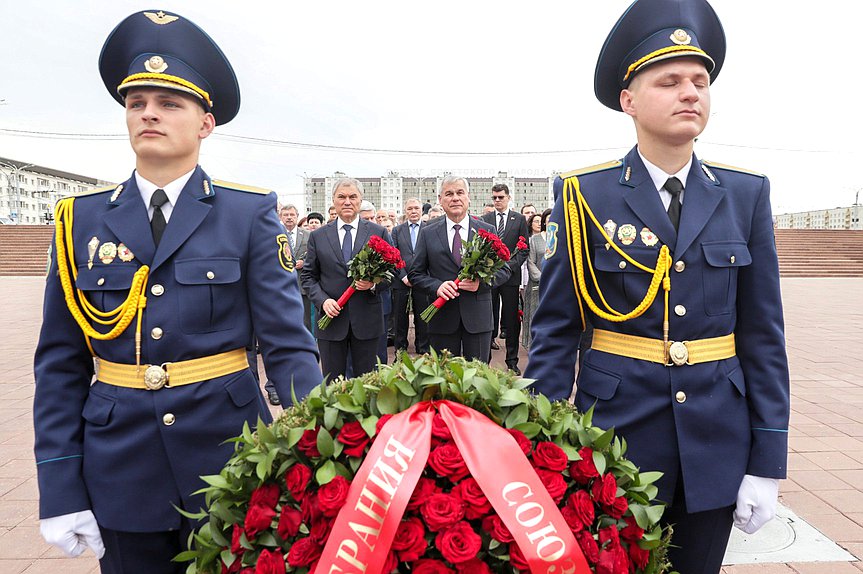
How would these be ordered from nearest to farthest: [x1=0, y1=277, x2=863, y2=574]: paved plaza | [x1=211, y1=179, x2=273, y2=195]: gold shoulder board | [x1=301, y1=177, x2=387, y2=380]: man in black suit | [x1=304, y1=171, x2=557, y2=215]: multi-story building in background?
[x1=211, y1=179, x2=273, y2=195]: gold shoulder board, [x1=0, y1=277, x2=863, y2=574]: paved plaza, [x1=301, y1=177, x2=387, y2=380]: man in black suit, [x1=304, y1=171, x2=557, y2=215]: multi-story building in background

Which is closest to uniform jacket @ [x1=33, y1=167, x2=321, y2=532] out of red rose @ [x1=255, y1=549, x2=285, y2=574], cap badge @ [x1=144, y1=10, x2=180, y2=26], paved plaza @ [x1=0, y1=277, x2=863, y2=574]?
cap badge @ [x1=144, y1=10, x2=180, y2=26]

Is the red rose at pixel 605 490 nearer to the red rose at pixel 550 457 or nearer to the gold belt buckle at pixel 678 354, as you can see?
the red rose at pixel 550 457

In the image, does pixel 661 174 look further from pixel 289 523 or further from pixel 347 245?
pixel 347 245

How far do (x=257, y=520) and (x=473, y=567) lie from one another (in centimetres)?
40

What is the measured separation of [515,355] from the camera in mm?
7164

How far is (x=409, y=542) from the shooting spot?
0.97m

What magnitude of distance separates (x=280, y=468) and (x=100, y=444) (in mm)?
890

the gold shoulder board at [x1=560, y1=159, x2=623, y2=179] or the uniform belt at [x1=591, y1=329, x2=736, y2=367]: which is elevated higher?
the gold shoulder board at [x1=560, y1=159, x2=623, y2=179]

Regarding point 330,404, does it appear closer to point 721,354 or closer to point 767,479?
point 721,354

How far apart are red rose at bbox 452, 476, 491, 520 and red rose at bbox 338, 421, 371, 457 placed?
0.19 m

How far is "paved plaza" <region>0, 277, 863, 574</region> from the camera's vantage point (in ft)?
9.47

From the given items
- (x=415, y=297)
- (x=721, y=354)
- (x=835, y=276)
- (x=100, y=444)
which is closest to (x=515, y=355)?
(x=415, y=297)

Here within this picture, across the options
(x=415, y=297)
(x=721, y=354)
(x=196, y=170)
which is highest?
(x=196, y=170)

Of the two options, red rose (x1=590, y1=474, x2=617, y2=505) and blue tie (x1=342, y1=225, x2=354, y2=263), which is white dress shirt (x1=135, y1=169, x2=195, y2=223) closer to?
red rose (x1=590, y1=474, x2=617, y2=505)
